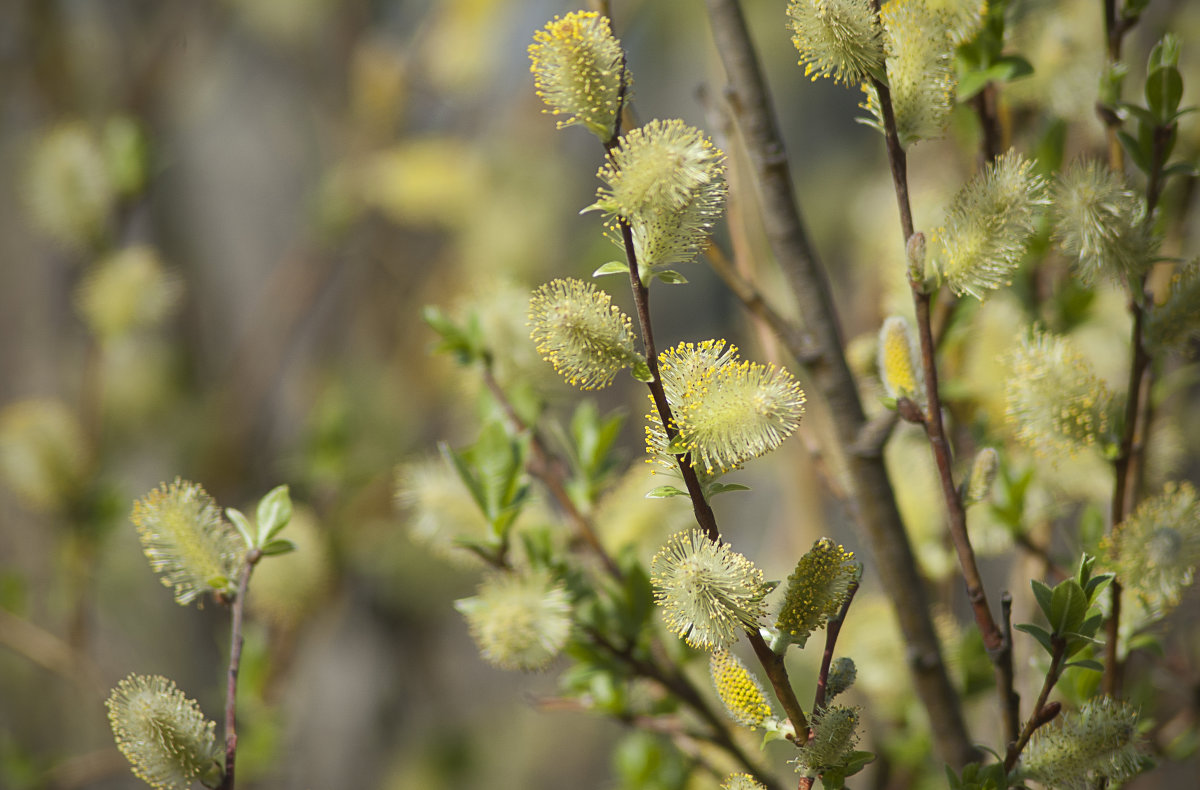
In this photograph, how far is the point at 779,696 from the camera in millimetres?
209

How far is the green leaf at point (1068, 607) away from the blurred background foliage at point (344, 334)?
12 centimetres

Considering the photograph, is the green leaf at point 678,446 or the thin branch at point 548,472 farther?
the thin branch at point 548,472

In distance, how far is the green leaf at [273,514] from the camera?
27 centimetres

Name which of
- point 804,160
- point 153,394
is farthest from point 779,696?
point 804,160

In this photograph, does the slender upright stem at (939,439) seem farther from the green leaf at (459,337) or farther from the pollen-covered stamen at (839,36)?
the green leaf at (459,337)

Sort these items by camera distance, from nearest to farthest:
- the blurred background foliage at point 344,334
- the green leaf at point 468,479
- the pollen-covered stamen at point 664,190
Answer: the pollen-covered stamen at point 664,190, the green leaf at point 468,479, the blurred background foliage at point 344,334

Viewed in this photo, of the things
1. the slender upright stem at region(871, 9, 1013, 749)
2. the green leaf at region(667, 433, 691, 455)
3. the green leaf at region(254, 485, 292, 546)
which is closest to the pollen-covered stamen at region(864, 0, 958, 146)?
the slender upright stem at region(871, 9, 1013, 749)

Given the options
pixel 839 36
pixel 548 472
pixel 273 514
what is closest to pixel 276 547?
pixel 273 514

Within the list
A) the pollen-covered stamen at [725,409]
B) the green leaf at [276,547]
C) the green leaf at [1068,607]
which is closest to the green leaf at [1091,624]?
the green leaf at [1068,607]

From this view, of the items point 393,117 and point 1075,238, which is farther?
point 393,117

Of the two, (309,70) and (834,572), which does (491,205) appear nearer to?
(309,70)

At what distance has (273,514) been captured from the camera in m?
0.27

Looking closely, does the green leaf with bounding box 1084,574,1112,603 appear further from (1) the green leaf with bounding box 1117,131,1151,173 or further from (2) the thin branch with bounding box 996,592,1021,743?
(1) the green leaf with bounding box 1117,131,1151,173

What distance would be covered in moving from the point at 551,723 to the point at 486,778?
0.45 metres
